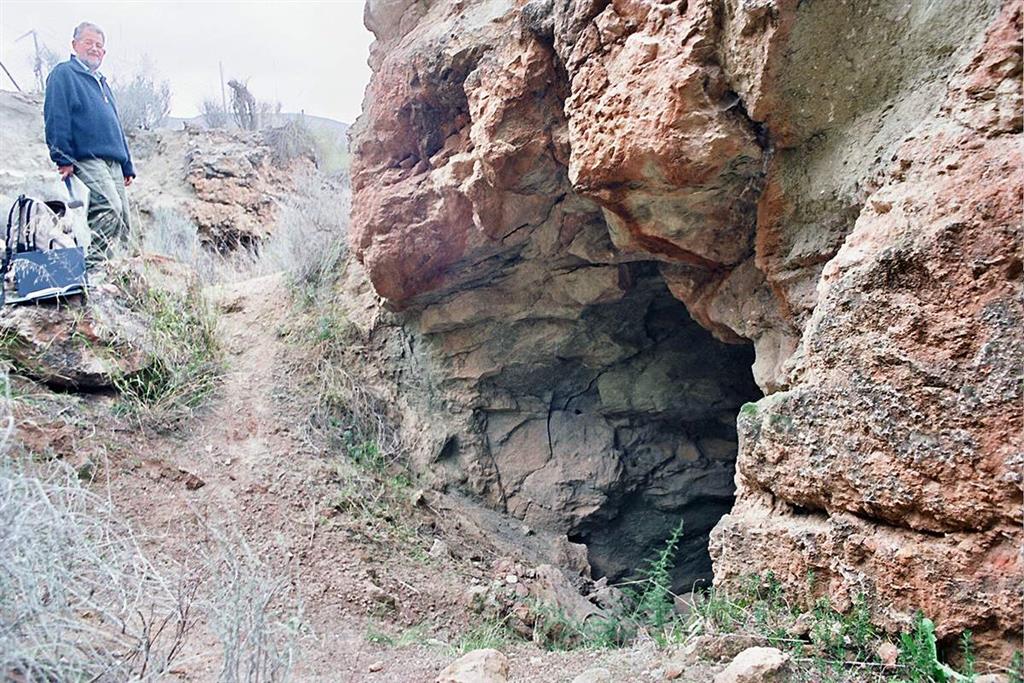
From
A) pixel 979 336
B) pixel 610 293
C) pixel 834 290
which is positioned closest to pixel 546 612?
pixel 610 293

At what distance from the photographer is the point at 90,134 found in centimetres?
453

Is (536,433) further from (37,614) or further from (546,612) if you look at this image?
(37,614)

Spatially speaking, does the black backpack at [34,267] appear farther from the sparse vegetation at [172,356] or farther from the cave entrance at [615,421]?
the cave entrance at [615,421]

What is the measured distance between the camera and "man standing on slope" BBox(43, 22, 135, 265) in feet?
14.4

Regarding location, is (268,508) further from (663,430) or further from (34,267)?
(663,430)

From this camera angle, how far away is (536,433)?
450 centimetres

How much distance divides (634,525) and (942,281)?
3.40 metres

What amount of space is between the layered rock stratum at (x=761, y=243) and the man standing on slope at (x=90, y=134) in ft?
6.28

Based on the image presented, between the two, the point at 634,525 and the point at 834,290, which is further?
the point at 634,525

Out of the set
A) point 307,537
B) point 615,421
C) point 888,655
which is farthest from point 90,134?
point 888,655

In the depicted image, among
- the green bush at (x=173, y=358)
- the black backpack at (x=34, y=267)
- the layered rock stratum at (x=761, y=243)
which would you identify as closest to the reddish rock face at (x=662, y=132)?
the layered rock stratum at (x=761, y=243)

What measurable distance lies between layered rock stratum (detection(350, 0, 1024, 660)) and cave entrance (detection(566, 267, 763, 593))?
107mm

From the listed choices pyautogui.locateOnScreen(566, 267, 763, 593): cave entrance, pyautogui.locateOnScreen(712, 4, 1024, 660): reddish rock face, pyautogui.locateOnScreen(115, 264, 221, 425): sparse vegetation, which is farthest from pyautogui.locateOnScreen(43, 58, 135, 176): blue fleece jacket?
pyautogui.locateOnScreen(712, 4, 1024, 660): reddish rock face

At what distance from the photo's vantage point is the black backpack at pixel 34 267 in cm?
383
